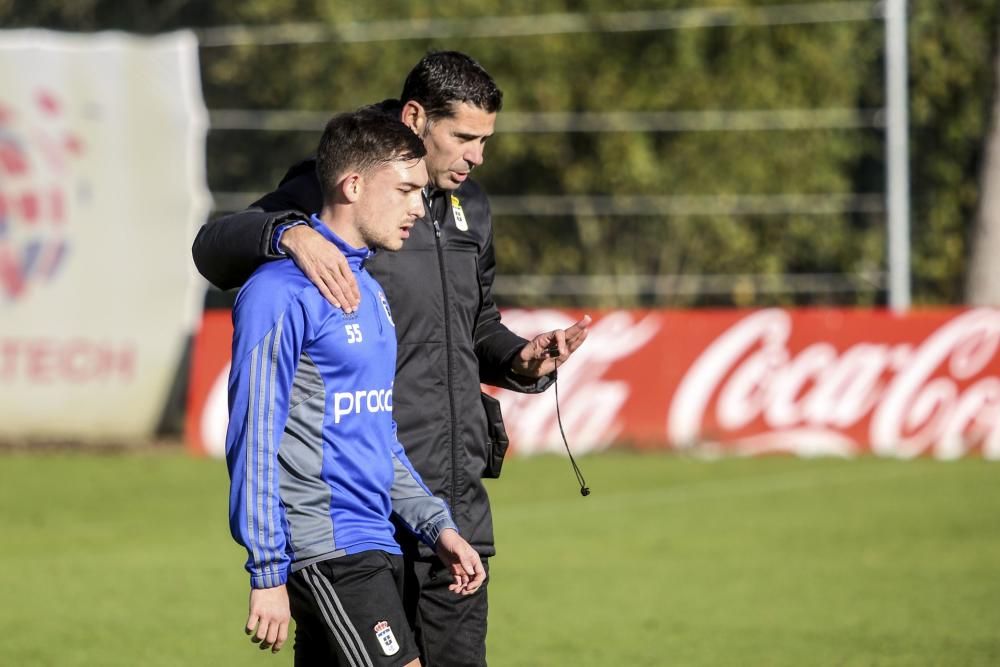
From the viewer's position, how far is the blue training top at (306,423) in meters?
4.00

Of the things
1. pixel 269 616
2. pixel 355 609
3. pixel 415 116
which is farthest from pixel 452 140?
pixel 269 616

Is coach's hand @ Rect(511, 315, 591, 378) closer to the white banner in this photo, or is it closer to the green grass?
the green grass

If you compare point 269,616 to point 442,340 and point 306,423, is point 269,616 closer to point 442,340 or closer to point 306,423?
point 306,423

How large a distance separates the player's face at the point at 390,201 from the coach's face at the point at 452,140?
63cm

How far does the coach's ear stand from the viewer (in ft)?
16.3

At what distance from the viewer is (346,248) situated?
431 cm

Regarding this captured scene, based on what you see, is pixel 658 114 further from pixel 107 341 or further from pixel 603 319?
pixel 107 341

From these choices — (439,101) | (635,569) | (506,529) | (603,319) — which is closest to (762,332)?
(603,319)

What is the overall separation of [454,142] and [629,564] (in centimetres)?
644

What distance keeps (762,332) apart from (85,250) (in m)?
7.40

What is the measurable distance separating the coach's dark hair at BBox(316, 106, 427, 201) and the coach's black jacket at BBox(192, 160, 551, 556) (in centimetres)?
53

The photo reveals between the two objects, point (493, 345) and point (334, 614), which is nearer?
point (334, 614)

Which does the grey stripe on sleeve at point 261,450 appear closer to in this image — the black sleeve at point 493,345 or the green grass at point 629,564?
the black sleeve at point 493,345

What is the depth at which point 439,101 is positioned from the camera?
4953 mm
